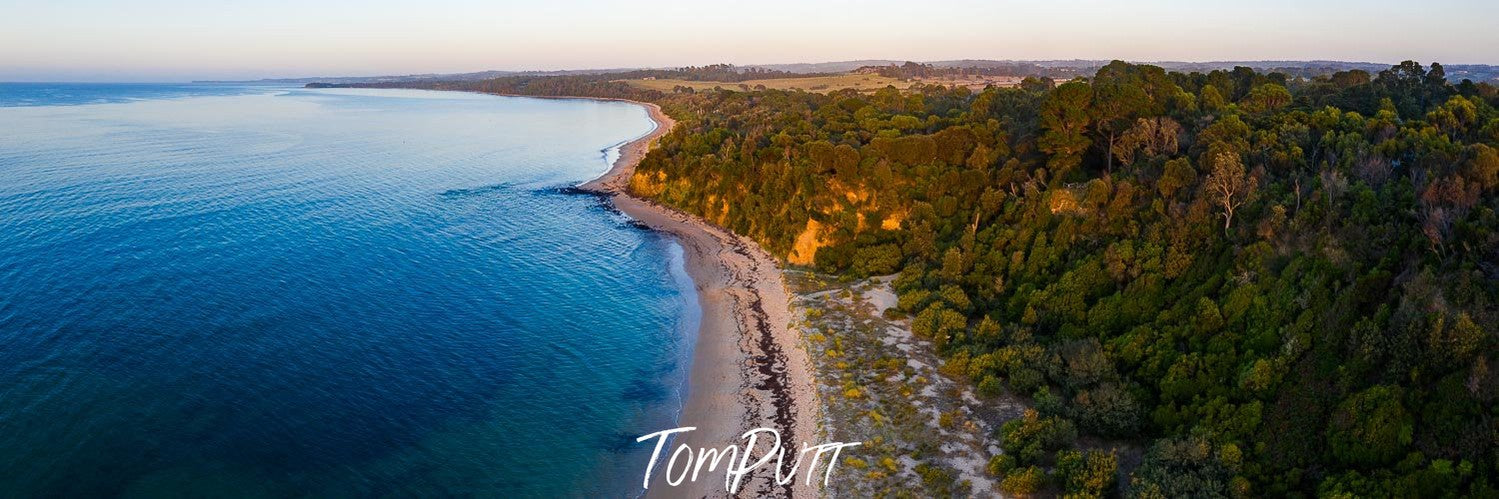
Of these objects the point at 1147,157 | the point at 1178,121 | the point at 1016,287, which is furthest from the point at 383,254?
the point at 1178,121

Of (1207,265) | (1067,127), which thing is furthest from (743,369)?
(1067,127)

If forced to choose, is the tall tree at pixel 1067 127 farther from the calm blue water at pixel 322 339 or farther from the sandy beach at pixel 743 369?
the calm blue water at pixel 322 339

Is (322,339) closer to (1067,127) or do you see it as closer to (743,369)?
(743,369)

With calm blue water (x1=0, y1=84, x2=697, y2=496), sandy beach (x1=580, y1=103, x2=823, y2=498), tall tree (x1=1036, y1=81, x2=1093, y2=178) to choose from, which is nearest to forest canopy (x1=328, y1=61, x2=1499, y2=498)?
tall tree (x1=1036, y1=81, x2=1093, y2=178)

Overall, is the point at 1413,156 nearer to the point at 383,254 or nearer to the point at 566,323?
the point at 566,323

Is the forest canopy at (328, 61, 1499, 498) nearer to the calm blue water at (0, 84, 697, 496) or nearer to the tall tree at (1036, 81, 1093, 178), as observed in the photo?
the tall tree at (1036, 81, 1093, 178)

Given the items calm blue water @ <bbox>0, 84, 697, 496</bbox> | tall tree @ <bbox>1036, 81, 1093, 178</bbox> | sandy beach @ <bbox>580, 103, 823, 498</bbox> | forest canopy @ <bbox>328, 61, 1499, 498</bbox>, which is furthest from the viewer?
tall tree @ <bbox>1036, 81, 1093, 178</bbox>

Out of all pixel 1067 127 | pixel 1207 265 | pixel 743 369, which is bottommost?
pixel 743 369
